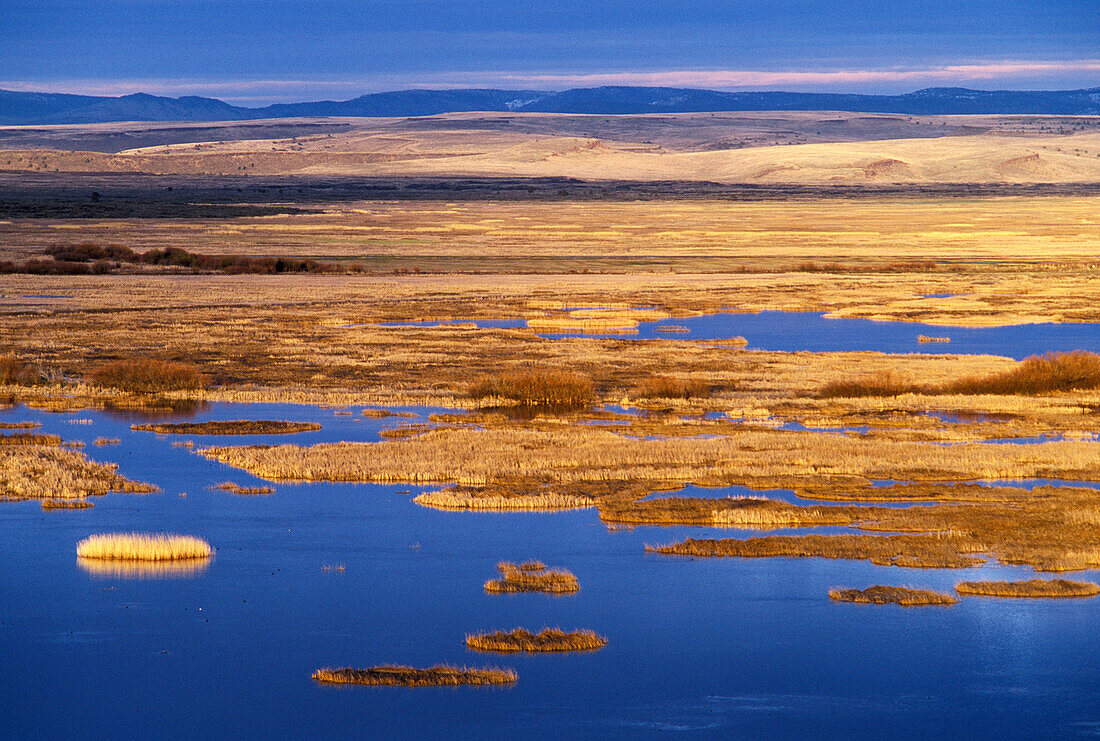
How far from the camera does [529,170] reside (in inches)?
7815

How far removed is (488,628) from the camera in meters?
13.9

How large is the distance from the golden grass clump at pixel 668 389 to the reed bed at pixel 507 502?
9101 mm

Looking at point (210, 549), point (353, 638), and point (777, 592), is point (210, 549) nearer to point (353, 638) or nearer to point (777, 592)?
point (353, 638)

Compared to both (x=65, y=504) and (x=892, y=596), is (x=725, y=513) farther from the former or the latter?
(x=65, y=504)

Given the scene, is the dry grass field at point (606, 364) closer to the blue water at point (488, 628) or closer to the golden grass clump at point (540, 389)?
the golden grass clump at point (540, 389)

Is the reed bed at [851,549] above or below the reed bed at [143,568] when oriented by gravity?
above

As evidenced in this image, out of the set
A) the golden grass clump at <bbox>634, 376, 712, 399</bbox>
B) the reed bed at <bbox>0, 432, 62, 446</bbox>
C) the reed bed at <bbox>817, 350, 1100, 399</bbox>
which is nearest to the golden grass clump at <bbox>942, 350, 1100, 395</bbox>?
the reed bed at <bbox>817, 350, 1100, 399</bbox>

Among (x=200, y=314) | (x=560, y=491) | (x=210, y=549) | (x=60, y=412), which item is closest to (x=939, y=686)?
(x=560, y=491)

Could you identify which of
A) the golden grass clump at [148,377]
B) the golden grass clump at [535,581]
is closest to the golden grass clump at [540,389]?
the golden grass clump at [148,377]

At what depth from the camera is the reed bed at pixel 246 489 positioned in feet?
64.0

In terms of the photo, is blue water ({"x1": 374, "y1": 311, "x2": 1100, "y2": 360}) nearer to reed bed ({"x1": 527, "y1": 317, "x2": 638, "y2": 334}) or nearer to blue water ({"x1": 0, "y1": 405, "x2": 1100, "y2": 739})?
reed bed ({"x1": 527, "y1": 317, "x2": 638, "y2": 334})

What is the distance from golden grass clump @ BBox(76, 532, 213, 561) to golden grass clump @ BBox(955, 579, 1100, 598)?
8.75m

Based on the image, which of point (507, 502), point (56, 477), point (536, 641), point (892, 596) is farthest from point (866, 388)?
point (536, 641)

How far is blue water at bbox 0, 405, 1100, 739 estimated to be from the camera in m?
11.6
